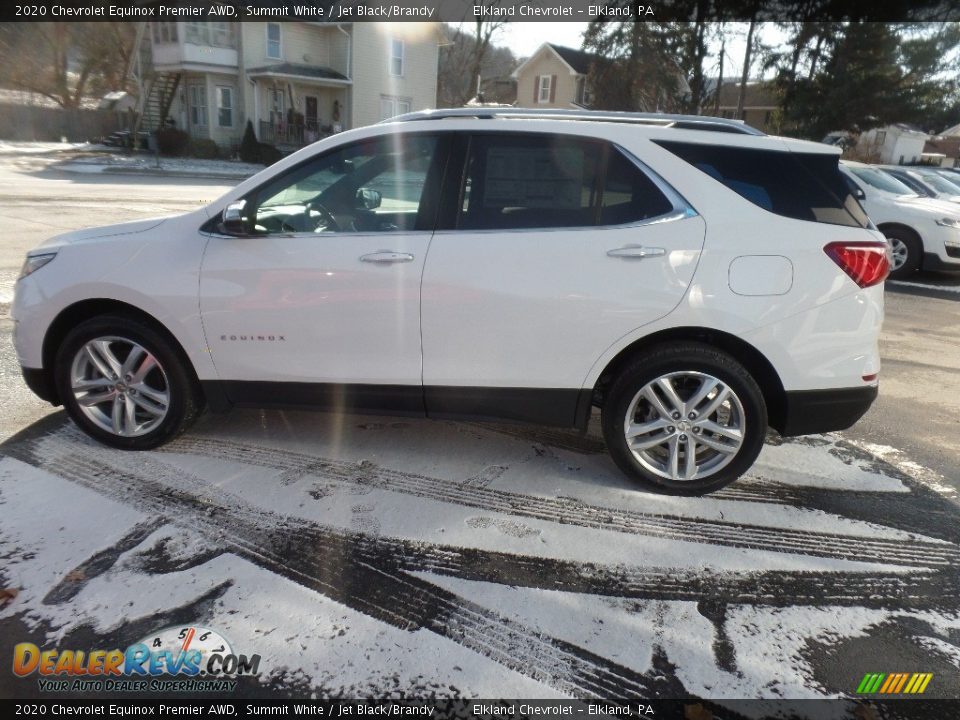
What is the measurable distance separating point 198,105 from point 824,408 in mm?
36143

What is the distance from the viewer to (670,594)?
2.75 metres

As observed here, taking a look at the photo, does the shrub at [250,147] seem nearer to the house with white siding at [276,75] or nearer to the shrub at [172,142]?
the house with white siding at [276,75]

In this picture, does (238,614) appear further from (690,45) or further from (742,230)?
(690,45)

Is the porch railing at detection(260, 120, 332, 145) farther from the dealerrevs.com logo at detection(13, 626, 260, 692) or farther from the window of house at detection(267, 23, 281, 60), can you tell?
the dealerrevs.com logo at detection(13, 626, 260, 692)

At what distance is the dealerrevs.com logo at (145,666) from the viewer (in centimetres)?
225

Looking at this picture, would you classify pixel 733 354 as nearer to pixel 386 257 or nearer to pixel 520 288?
pixel 520 288

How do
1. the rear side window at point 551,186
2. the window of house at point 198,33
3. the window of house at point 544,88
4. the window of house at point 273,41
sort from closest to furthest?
the rear side window at point 551,186 < the window of house at point 198,33 < the window of house at point 273,41 < the window of house at point 544,88

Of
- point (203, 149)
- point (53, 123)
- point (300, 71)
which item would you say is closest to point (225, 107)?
point (203, 149)

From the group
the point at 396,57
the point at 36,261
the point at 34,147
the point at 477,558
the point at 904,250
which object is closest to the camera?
the point at 477,558

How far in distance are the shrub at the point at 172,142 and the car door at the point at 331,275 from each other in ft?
102

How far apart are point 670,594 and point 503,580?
2.28 ft

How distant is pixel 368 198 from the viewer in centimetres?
354

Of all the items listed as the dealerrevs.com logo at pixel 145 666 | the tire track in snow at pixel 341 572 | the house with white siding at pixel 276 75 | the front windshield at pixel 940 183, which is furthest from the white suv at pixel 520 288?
the house with white siding at pixel 276 75

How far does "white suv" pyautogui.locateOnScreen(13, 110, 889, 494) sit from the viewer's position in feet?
10.5
